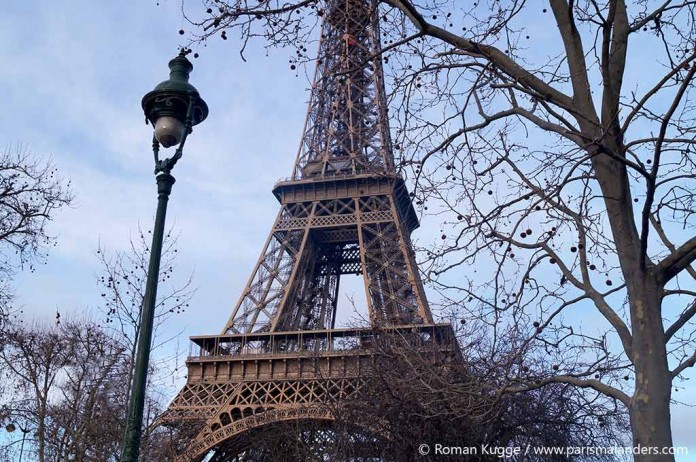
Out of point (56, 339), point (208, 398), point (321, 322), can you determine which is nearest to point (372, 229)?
point (321, 322)

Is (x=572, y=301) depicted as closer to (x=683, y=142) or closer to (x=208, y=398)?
(x=683, y=142)

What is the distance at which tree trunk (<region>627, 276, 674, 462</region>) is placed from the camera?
5.29 metres

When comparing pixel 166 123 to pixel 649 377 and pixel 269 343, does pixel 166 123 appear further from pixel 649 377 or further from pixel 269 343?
pixel 269 343

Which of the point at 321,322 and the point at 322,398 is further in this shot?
the point at 321,322

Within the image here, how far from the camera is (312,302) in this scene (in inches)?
1353

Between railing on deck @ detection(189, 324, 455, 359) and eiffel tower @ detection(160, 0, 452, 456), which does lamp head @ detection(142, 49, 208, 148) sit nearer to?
eiffel tower @ detection(160, 0, 452, 456)

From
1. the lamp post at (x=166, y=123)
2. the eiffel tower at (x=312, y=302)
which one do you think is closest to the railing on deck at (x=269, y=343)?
the eiffel tower at (x=312, y=302)

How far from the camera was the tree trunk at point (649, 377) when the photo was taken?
5285 millimetres

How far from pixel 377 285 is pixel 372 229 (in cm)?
283

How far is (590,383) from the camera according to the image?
6262 mm

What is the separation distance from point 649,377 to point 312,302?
29321 mm

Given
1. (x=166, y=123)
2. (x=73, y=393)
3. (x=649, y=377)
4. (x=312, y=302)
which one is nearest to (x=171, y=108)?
(x=166, y=123)

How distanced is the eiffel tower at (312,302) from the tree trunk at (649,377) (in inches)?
477

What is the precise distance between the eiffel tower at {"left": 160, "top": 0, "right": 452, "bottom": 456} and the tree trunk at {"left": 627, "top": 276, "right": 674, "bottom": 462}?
1211cm
